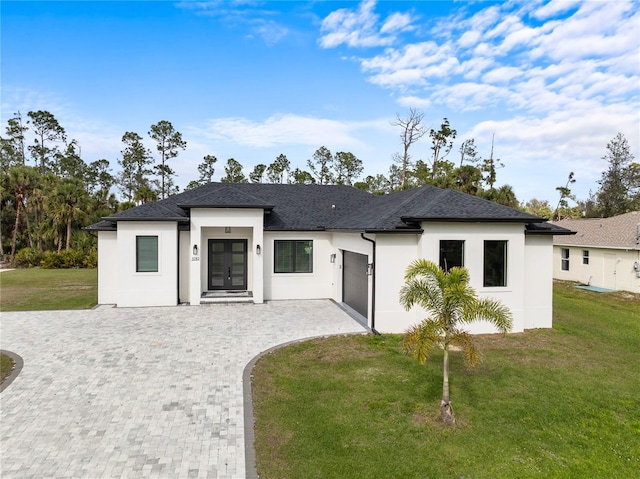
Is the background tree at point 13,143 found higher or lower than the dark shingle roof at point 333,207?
higher

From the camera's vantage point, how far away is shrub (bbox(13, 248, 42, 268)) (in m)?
29.0

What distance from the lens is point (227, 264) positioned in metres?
16.7

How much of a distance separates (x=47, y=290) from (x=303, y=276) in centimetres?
1302

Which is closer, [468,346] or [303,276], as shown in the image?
[468,346]

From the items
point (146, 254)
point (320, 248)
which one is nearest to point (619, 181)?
point (320, 248)

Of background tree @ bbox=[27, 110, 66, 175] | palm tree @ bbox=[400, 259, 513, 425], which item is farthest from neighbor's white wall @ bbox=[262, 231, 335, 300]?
background tree @ bbox=[27, 110, 66, 175]

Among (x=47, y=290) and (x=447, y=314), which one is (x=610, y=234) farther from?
(x=47, y=290)

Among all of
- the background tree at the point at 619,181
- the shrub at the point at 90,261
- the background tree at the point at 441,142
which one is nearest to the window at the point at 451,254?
the shrub at the point at 90,261

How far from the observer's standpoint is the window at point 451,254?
445 inches

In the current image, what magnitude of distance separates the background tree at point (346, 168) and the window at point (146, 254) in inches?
1505

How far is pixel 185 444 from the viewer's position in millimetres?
5438

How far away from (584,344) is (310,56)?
1763 cm

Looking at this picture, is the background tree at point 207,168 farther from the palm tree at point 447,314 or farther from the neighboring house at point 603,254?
the palm tree at point 447,314

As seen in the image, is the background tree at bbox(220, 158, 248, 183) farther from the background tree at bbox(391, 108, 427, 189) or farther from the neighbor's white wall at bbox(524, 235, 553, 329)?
the neighbor's white wall at bbox(524, 235, 553, 329)
